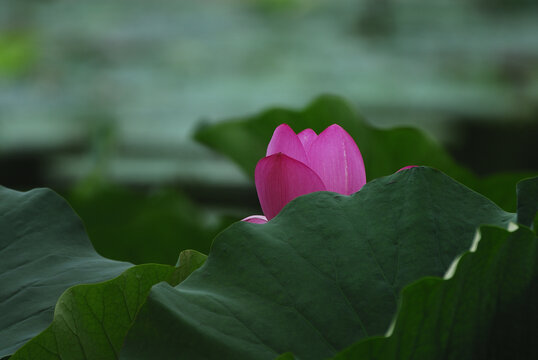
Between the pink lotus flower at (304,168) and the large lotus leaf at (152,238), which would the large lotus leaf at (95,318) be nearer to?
the pink lotus flower at (304,168)

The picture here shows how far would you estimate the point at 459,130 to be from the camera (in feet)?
11.9

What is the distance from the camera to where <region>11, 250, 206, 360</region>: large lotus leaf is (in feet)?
1.28

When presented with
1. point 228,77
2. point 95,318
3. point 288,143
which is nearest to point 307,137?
point 288,143

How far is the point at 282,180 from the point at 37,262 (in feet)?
0.53

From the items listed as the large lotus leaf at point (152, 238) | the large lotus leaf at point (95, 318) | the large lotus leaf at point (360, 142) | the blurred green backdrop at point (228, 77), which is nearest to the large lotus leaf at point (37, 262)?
the large lotus leaf at point (95, 318)

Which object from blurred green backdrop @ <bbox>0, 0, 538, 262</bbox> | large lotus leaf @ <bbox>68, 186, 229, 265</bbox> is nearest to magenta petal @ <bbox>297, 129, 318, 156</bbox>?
large lotus leaf @ <bbox>68, 186, 229, 265</bbox>

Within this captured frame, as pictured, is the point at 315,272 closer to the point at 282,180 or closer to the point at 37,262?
the point at 282,180

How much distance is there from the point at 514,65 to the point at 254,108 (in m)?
1.64

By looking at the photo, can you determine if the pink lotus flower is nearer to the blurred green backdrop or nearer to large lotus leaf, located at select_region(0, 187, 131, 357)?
large lotus leaf, located at select_region(0, 187, 131, 357)

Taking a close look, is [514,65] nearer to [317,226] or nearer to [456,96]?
[456,96]

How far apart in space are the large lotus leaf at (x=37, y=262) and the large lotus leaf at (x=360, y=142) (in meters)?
0.39

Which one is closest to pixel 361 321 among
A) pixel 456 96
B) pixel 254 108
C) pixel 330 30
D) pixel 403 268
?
pixel 403 268

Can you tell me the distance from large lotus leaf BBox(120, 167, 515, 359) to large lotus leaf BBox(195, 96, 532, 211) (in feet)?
1.26

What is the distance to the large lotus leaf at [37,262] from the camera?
1.40 feet
